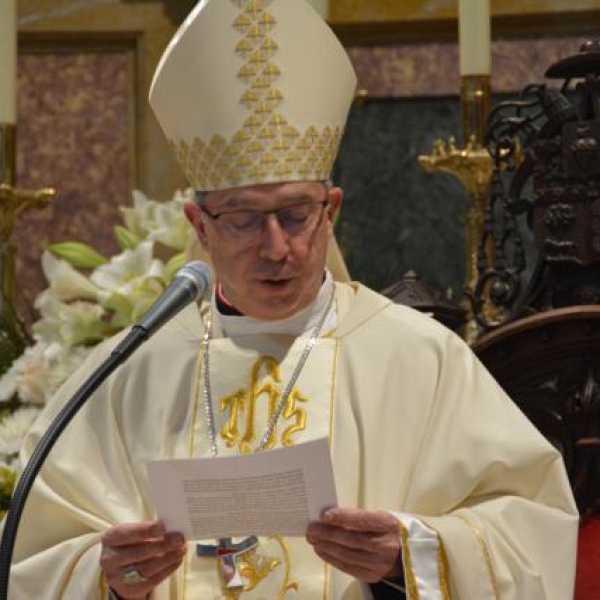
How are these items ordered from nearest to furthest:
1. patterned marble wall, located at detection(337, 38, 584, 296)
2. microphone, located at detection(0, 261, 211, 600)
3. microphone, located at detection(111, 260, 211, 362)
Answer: microphone, located at detection(0, 261, 211, 600)
microphone, located at detection(111, 260, 211, 362)
patterned marble wall, located at detection(337, 38, 584, 296)

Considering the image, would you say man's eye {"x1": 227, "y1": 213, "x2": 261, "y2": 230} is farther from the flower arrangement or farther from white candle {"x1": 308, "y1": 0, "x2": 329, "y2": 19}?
white candle {"x1": 308, "y1": 0, "x2": 329, "y2": 19}

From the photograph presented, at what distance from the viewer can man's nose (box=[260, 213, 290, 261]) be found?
3.83 m

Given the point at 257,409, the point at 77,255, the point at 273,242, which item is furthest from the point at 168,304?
the point at 77,255

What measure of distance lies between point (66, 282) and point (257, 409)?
1.01 metres

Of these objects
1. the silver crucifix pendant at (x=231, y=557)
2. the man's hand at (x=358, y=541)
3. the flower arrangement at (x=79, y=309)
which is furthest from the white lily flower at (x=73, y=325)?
the man's hand at (x=358, y=541)

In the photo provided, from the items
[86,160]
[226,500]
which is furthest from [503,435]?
[86,160]

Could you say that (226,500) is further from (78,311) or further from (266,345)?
(78,311)

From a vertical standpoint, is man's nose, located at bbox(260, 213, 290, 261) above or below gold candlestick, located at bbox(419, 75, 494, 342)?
below

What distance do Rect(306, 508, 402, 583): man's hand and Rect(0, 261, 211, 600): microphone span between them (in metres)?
0.49

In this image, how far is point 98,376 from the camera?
10.6 ft

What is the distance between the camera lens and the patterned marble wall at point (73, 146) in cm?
655

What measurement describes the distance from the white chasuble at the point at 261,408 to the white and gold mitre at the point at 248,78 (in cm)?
36

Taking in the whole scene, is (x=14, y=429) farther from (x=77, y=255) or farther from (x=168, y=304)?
(x=168, y=304)

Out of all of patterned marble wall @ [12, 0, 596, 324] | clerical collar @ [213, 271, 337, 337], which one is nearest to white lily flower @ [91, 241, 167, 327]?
clerical collar @ [213, 271, 337, 337]
